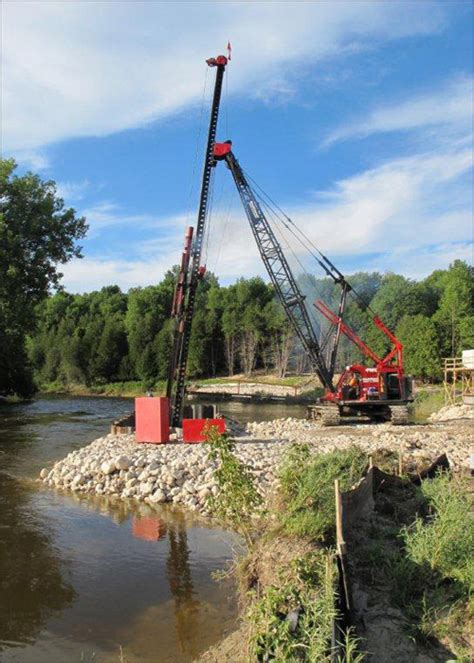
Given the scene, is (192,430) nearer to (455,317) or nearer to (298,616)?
(298,616)

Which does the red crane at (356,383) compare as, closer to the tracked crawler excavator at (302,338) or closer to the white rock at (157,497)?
the tracked crawler excavator at (302,338)

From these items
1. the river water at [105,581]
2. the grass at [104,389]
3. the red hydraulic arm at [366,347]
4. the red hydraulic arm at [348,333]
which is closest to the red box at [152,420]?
the river water at [105,581]

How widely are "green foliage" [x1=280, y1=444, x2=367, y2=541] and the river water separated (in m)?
1.38

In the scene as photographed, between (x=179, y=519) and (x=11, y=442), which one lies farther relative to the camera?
(x=11, y=442)

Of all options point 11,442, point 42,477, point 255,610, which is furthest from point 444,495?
point 11,442

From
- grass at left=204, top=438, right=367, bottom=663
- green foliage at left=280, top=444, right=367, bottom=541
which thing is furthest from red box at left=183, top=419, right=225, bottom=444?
green foliage at left=280, top=444, right=367, bottom=541

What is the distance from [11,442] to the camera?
76.5ft

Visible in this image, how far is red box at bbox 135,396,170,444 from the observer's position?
18.0 meters

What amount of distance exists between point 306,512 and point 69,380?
69.3 metres

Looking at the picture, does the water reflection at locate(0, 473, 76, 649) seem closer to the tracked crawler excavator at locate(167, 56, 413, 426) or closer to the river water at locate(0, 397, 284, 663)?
the river water at locate(0, 397, 284, 663)

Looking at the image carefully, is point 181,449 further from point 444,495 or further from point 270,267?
point 270,267

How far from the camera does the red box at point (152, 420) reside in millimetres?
18031

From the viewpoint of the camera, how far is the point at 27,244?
115 feet

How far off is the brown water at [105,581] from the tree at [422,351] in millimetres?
44656
